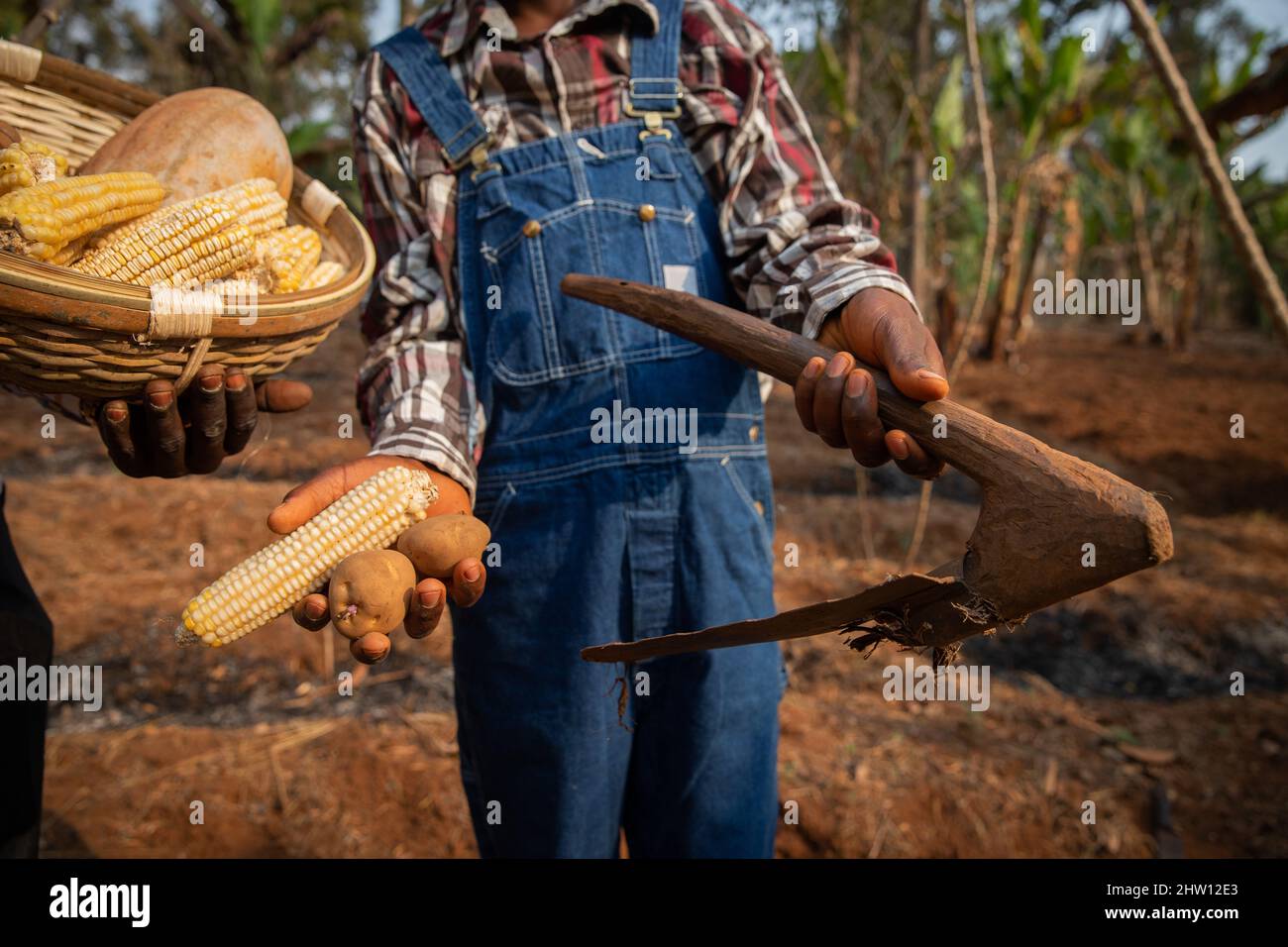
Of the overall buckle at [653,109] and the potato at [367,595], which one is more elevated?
the overall buckle at [653,109]

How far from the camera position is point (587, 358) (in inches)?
59.4

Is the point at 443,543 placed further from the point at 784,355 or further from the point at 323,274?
the point at 323,274

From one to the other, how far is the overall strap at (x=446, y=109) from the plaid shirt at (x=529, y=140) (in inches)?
1.0

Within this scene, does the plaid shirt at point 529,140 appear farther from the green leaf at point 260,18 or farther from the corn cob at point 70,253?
the green leaf at point 260,18

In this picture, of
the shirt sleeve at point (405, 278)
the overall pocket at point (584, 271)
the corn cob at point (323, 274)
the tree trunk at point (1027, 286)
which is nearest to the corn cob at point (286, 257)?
the corn cob at point (323, 274)

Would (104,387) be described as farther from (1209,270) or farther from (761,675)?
(1209,270)

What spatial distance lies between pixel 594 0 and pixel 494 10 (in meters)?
0.18

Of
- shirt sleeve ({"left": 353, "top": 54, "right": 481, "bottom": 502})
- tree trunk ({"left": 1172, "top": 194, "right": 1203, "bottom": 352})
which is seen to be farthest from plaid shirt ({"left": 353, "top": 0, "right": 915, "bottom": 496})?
tree trunk ({"left": 1172, "top": 194, "right": 1203, "bottom": 352})

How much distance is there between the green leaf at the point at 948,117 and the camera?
7930 millimetres

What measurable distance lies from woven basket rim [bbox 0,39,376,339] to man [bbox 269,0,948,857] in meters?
0.18

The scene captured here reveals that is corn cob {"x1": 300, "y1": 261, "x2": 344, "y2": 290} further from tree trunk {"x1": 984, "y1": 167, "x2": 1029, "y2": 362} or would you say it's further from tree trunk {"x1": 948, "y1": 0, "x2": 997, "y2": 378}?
tree trunk {"x1": 984, "y1": 167, "x2": 1029, "y2": 362}

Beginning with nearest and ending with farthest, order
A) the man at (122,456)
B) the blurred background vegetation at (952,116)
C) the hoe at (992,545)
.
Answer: the hoe at (992,545) < the man at (122,456) < the blurred background vegetation at (952,116)
